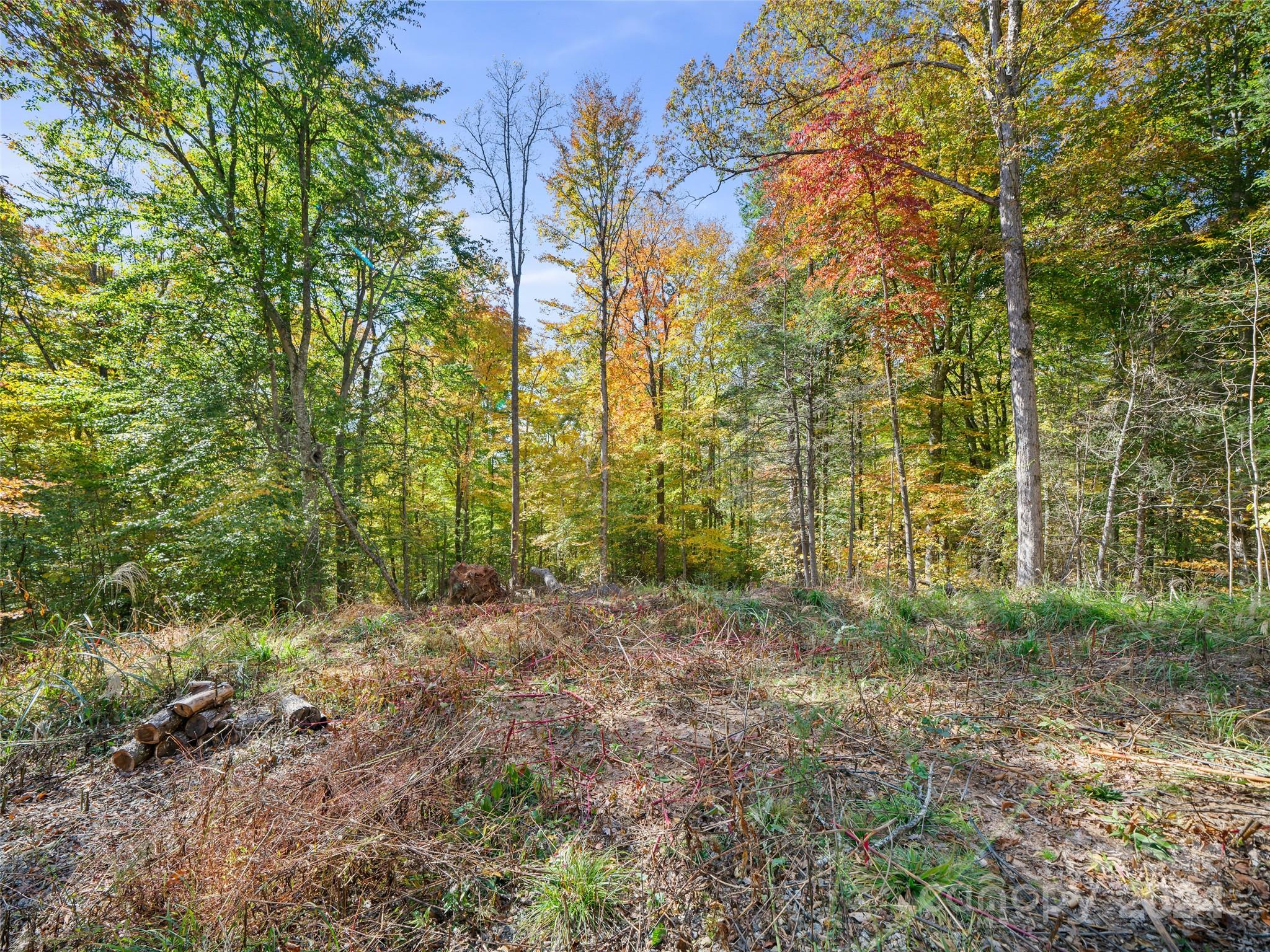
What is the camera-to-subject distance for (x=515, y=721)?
2.86 m

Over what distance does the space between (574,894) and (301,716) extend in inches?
97.5

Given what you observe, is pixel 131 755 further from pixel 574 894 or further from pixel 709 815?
pixel 709 815

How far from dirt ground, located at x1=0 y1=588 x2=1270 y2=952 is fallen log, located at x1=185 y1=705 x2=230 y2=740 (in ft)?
0.69

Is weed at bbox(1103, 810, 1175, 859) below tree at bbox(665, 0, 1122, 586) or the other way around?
below

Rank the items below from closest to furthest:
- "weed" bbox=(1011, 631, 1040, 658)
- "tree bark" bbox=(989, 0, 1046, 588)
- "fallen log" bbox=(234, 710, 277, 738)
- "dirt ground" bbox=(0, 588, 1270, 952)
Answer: "dirt ground" bbox=(0, 588, 1270, 952) → "fallen log" bbox=(234, 710, 277, 738) → "weed" bbox=(1011, 631, 1040, 658) → "tree bark" bbox=(989, 0, 1046, 588)

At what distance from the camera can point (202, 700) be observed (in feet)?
10.2

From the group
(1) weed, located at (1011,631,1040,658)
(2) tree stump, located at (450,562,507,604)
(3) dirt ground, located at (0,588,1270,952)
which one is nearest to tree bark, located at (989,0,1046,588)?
(1) weed, located at (1011,631,1040,658)

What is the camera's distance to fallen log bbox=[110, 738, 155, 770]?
271 centimetres

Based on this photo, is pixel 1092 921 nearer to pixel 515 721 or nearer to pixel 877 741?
pixel 877 741

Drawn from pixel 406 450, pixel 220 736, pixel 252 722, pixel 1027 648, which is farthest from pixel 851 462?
pixel 220 736

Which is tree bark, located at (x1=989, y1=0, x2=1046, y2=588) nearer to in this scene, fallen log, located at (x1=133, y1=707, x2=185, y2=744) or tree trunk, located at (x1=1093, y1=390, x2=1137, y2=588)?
tree trunk, located at (x1=1093, y1=390, x2=1137, y2=588)

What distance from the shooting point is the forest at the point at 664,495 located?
70.7 inches

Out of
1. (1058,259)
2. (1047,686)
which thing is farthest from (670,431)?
(1047,686)

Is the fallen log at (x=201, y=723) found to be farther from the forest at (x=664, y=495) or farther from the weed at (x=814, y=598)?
the weed at (x=814, y=598)
